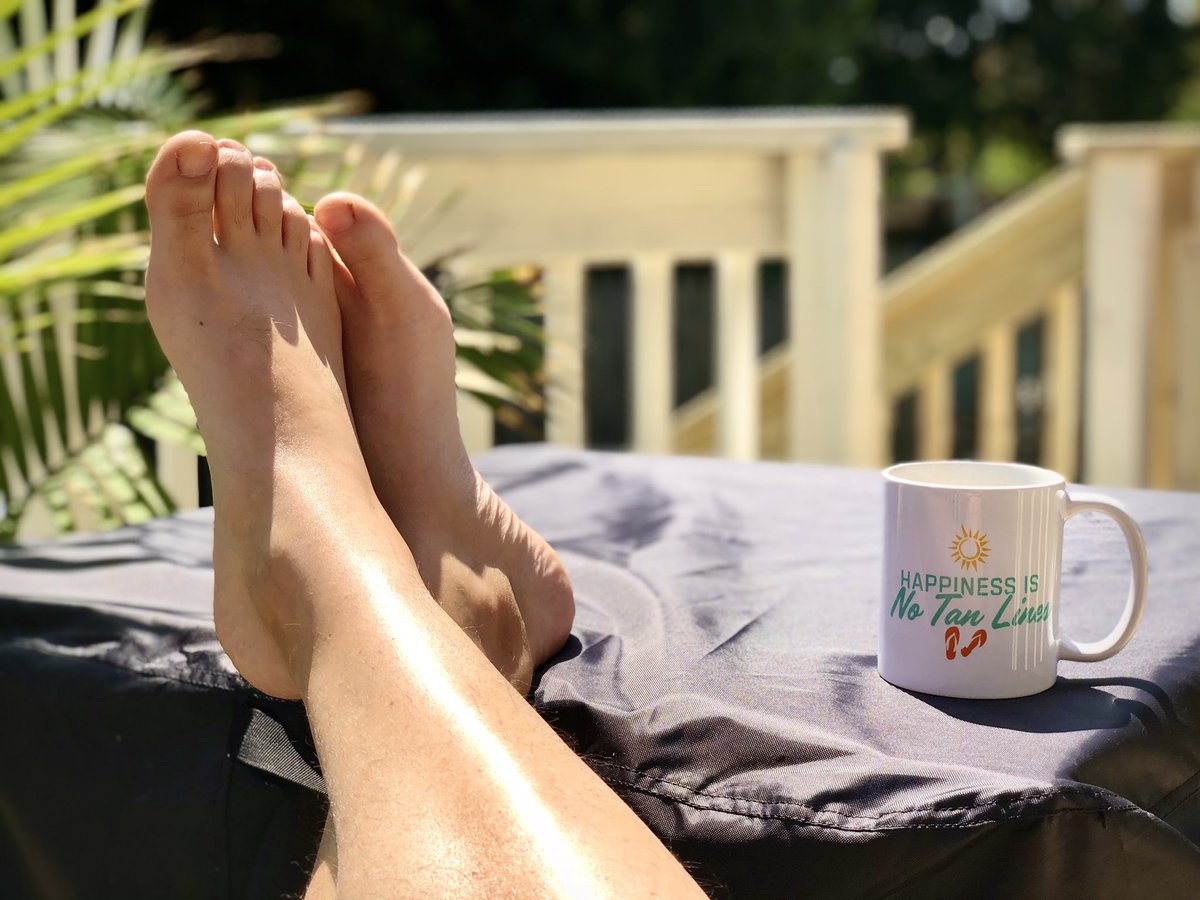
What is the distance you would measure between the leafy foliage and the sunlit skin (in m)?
0.31

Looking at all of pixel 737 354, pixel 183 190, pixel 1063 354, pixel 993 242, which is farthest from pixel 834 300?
pixel 183 190

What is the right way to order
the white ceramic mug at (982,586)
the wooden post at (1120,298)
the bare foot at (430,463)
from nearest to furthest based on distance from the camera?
1. the white ceramic mug at (982,586)
2. the bare foot at (430,463)
3. the wooden post at (1120,298)

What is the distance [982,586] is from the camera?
28.6 inches

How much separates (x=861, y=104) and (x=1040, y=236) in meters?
7.94

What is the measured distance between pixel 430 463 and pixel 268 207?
272 millimetres

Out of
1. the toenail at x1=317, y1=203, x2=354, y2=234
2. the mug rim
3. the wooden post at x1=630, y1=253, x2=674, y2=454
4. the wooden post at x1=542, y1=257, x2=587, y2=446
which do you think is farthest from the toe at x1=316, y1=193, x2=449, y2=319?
the wooden post at x1=630, y1=253, x2=674, y2=454

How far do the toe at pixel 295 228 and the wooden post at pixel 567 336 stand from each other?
97cm

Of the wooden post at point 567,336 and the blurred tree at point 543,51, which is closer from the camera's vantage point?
the wooden post at point 567,336

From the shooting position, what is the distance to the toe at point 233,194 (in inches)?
38.5

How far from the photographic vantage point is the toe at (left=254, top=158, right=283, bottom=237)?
1003 mm

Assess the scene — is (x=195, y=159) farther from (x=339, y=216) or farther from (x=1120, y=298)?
(x=1120, y=298)

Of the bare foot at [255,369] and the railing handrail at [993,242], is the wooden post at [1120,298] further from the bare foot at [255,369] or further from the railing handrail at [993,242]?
the bare foot at [255,369]

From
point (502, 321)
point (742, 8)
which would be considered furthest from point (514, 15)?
point (502, 321)

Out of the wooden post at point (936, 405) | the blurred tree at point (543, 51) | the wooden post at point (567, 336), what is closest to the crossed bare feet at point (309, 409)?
the wooden post at point (567, 336)
